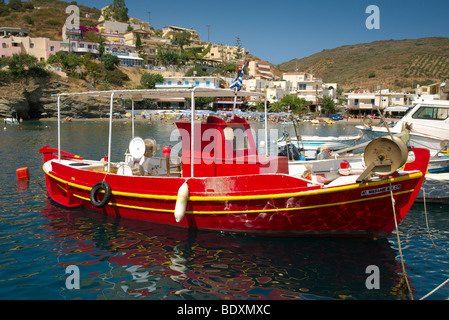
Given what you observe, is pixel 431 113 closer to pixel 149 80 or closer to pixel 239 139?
pixel 239 139

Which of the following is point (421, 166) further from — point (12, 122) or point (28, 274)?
point (12, 122)

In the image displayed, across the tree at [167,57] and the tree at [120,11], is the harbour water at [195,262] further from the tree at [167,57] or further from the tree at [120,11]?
the tree at [120,11]

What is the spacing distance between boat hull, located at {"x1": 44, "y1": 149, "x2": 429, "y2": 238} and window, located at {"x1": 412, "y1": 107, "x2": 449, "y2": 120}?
1214cm

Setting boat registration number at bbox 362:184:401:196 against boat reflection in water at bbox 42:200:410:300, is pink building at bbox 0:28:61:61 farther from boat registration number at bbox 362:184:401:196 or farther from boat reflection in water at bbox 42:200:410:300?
boat registration number at bbox 362:184:401:196

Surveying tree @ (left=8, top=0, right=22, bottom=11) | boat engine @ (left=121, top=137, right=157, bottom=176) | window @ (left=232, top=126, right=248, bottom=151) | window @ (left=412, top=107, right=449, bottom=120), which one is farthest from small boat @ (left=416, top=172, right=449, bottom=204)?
tree @ (left=8, top=0, right=22, bottom=11)

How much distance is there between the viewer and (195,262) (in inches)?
313

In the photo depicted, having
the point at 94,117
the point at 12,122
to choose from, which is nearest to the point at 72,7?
the point at 94,117

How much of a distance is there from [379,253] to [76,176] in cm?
915

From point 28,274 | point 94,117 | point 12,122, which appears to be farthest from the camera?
point 94,117

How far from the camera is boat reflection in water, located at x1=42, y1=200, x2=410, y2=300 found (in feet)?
22.0

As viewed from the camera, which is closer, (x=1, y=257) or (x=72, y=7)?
(x=1, y=257)

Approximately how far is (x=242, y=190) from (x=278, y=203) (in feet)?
3.02

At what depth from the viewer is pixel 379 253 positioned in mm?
8422
